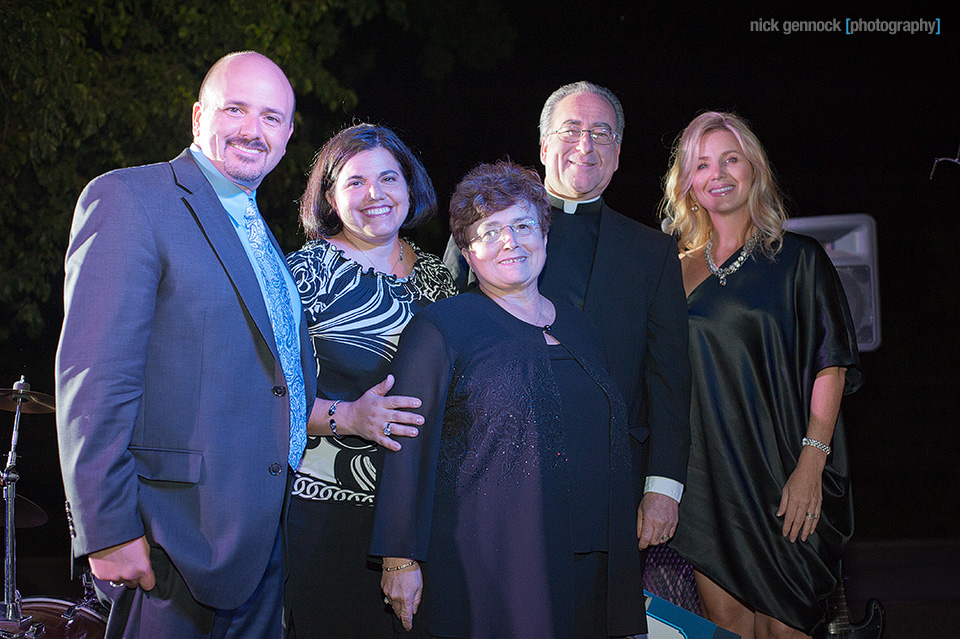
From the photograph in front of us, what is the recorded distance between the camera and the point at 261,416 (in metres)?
1.80

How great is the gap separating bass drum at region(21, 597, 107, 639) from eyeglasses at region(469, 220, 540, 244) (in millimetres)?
2249

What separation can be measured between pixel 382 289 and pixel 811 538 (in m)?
1.65

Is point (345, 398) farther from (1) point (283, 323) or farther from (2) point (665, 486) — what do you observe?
(2) point (665, 486)

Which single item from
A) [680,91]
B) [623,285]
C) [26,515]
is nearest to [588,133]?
[623,285]

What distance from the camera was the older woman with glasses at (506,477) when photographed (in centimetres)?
195

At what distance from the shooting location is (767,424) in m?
2.72

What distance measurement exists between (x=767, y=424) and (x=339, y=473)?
4.66 feet

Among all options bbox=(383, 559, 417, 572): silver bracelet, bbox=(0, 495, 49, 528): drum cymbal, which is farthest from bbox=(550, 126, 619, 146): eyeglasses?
bbox=(0, 495, 49, 528): drum cymbal

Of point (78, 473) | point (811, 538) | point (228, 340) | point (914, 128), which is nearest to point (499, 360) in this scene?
point (228, 340)

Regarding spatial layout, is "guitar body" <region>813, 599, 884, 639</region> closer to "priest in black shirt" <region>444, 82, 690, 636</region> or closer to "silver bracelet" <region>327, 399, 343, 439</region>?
"priest in black shirt" <region>444, 82, 690, 636</region>

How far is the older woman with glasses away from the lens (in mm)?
1954

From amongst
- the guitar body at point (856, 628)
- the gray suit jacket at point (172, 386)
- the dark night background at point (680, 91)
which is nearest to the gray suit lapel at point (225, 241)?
the gray suit jacket at point (172, 386)

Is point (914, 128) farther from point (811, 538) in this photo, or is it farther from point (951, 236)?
point (811, 538)

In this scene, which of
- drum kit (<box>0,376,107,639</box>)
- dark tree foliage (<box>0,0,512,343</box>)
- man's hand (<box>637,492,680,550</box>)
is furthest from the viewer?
dark tree foliage (<box>0,0,512,343</box>)
